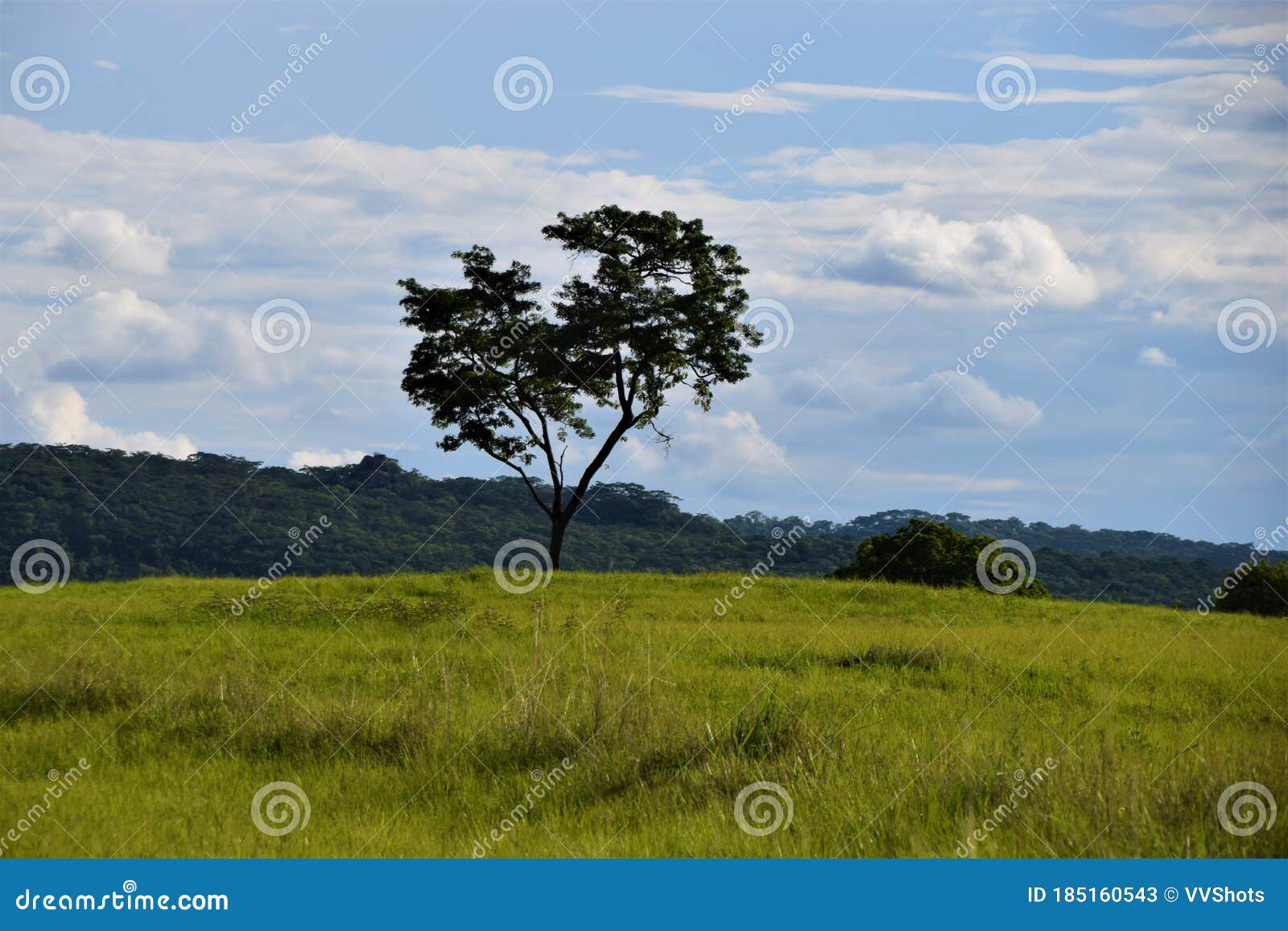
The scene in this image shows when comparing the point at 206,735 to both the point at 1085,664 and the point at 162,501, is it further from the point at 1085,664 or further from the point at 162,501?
the point at 162,501

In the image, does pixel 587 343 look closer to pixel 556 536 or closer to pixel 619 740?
pixel 556 536

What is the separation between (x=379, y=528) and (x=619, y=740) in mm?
61325

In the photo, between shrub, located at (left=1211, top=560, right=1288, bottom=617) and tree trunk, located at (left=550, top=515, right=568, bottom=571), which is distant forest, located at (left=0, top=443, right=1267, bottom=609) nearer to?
shrub, located at (left=1211, top=560, right=1288, bottom=617)

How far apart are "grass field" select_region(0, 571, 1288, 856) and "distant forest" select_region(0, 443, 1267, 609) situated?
102 ft

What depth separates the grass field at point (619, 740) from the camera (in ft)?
22.2

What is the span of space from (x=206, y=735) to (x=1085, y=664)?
471 inches

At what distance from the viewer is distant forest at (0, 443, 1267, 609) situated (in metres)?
55.2

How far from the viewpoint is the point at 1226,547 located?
83.6 meters

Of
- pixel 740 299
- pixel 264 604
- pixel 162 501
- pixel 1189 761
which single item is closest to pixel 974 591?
pixel 740 299

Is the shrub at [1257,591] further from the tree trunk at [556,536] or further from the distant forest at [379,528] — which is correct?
the tree trunk at [556,536]

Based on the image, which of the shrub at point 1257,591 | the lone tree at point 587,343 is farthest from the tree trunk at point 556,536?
the shrub at point 1257,591

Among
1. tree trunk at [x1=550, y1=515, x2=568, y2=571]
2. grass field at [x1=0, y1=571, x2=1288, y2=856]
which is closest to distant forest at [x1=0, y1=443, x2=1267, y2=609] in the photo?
tree trunk at [x1=550, y1=515, x2=568, y2=571]

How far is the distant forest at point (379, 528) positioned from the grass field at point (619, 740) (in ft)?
→ 102

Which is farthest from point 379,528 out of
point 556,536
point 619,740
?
point 619,740
